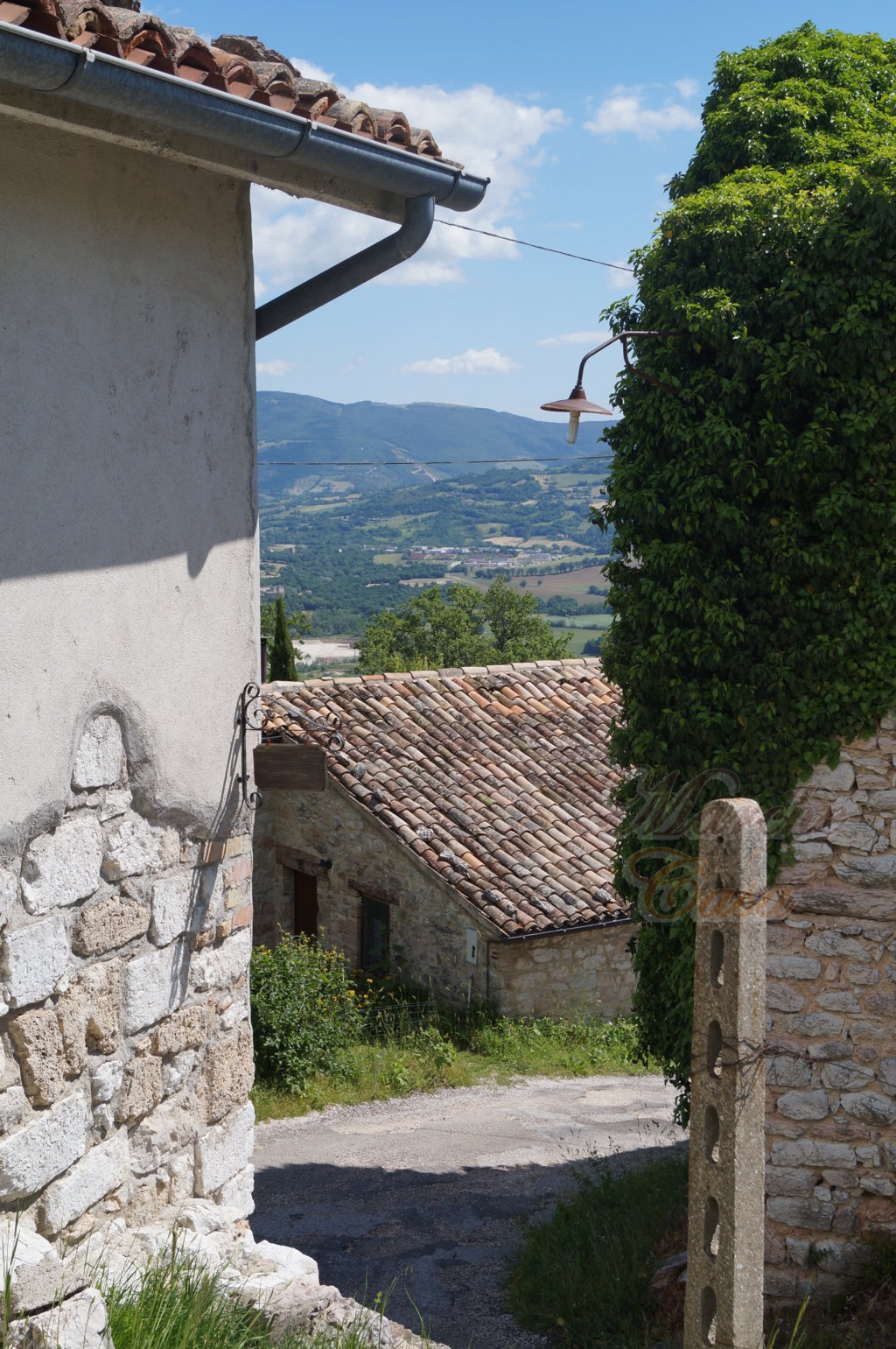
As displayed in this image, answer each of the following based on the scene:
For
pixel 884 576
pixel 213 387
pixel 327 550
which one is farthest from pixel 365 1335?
pixel 327 550

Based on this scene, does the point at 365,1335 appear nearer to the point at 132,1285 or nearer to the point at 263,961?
the point at 132,1285

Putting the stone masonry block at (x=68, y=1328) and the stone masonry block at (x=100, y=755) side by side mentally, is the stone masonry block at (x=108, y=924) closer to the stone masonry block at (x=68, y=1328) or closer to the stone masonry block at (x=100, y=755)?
the stone masonry block at (x=100, y=755)

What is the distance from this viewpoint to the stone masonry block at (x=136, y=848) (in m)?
3.90

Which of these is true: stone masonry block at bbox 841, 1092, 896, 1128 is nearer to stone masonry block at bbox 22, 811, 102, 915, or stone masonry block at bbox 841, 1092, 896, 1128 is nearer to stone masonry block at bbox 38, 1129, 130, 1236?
stone masonry block at bbox 38, 1129, 130, 1236

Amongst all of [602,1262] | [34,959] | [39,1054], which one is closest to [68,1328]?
[39,1054]

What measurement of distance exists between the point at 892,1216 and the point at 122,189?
20.1 feet

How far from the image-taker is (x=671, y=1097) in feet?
39.1

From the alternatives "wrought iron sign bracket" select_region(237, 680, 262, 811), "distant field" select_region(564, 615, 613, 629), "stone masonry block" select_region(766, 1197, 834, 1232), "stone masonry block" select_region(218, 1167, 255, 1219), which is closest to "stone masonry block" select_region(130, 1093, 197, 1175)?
"stone masonry block" select_region(218, 1167, 255, 1219)

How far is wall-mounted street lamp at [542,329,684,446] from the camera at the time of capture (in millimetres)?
6102

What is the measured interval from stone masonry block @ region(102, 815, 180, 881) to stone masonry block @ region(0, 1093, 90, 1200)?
738 mm

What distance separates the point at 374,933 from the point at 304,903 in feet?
4.98

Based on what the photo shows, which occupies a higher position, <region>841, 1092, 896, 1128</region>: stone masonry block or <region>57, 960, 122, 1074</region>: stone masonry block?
<region>57, 960, 122, 1074</region>: stone masonry block

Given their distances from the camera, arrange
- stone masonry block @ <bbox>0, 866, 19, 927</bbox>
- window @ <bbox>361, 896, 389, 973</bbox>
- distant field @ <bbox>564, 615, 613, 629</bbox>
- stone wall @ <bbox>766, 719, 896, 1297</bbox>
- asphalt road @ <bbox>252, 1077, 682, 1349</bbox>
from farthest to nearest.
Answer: distant field @ <bbox>564, 615, 613, 629</bbox> < window @ <bbox>361, 896, 389, 973</bbox> < asphalt road @ <bbox>252, 1077, 682, 1349</bbox> < stone wall @ <bbox>766, 719, 896, 1297</bbox> < stone masonry block @ <bbox>0, 866, 19, 927</bbox>

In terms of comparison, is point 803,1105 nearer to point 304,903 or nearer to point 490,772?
point 490,772
